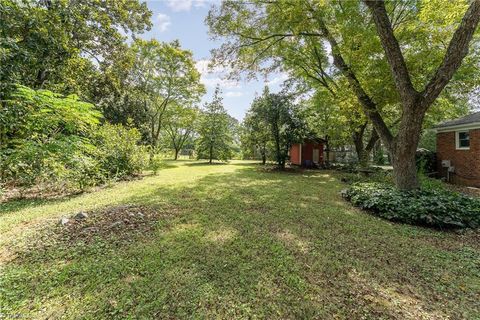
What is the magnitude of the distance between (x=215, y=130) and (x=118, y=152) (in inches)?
446

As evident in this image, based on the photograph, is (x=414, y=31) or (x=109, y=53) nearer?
(x=414, y=31)

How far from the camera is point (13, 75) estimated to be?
4.90 metres

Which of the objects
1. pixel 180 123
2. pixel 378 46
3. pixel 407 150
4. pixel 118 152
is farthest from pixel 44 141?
pixel 180 123

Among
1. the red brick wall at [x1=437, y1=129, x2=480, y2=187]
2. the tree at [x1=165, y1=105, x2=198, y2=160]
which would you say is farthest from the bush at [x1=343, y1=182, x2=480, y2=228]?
the tree at [x1=165, y1=105, x2=198, y2=160]

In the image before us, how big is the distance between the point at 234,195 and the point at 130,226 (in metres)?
3.32

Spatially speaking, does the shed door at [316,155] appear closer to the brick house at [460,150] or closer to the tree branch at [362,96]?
the brick house at [460,150]

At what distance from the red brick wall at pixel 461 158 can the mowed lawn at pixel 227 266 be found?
8.13 metres

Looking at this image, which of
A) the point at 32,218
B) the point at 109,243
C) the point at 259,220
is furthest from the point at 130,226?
the point at 259,220

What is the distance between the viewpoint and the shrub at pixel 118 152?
7.97 meters

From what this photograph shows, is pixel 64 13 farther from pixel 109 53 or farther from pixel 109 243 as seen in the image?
pixel 109 243

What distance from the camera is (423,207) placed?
4.61 m

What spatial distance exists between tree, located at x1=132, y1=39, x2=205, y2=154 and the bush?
15.6m

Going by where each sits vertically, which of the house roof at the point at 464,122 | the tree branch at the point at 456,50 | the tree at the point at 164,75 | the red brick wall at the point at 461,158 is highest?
the tree at the point at 164,75

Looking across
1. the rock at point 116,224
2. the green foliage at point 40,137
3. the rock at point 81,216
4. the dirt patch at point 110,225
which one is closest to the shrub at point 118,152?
the green foliage at point 40,137
